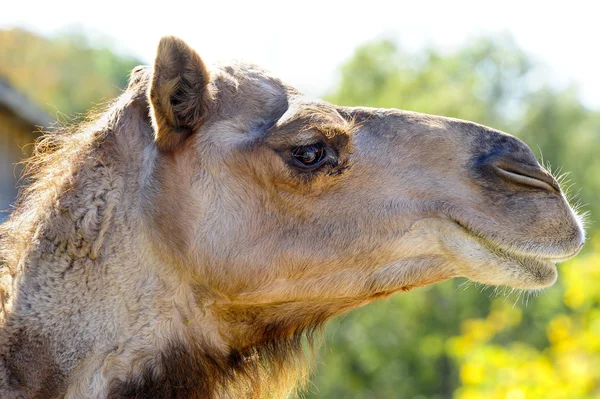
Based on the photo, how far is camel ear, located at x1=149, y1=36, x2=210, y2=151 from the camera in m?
3.33

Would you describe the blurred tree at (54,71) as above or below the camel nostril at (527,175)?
below

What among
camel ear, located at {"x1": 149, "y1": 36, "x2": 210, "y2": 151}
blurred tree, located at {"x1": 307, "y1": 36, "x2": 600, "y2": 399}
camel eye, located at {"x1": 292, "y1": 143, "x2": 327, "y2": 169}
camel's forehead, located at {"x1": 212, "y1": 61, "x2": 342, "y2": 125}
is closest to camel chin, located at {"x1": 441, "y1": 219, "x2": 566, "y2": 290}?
camel eye, located at {"x1": 292, "y1": 143, "x2": 327, "y2": 169}

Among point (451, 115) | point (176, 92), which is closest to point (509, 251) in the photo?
point (176, 92)

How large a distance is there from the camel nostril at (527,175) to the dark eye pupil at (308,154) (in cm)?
73

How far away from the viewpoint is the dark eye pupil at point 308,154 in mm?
3311

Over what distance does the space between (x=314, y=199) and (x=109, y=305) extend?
942 mm

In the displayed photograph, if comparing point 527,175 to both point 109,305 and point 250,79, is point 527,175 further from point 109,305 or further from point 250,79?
point 109,305

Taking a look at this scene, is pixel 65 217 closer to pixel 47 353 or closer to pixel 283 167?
pixel 47 353

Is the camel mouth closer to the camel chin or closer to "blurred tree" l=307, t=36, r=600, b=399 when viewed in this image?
the camel chin

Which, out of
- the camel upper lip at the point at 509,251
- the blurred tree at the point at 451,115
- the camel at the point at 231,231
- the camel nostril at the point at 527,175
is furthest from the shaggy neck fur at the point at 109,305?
the blurred tree at the point at 451,115

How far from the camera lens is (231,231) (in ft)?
11.0

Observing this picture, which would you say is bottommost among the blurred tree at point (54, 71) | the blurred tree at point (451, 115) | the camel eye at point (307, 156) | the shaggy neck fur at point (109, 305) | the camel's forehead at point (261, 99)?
the blurred tree at point (451, 115)

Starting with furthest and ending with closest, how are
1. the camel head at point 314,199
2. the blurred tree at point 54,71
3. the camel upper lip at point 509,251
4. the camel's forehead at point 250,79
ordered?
1. the blurred tree at point 54,71
2. the camel's forehead at point 250,79
3. the camel head at point 314,199
4. the camel upper lip at point 509,251

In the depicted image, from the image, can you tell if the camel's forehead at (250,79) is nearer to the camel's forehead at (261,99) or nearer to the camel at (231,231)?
the camel's forehead at (261,99)
